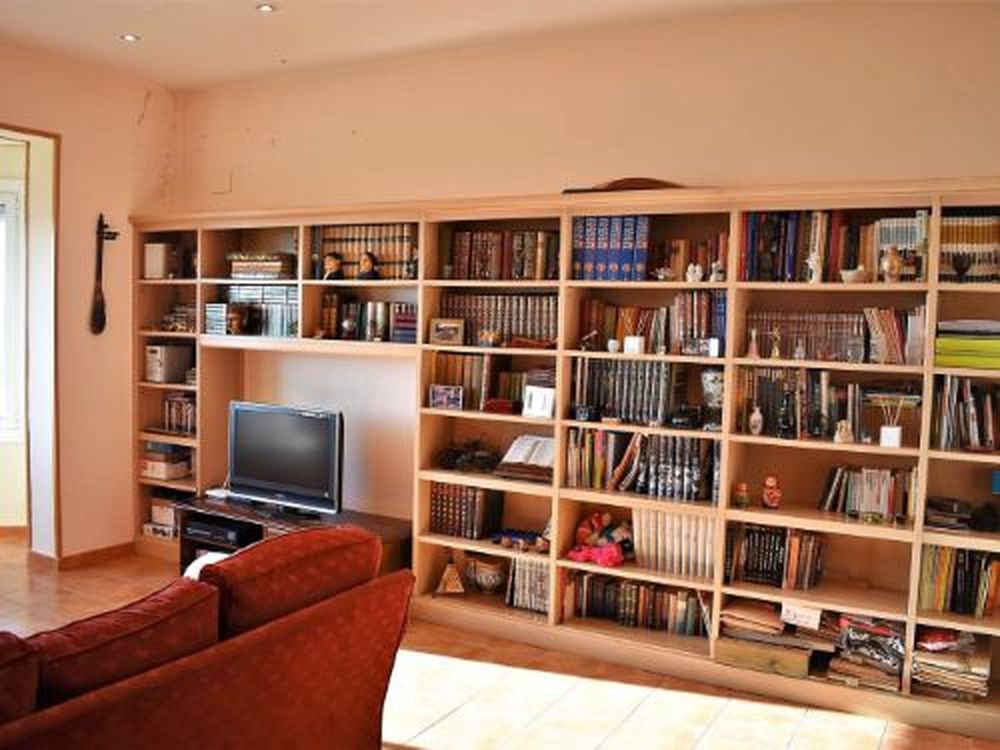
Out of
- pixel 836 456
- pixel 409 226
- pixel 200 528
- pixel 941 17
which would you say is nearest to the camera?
pixel 941 17

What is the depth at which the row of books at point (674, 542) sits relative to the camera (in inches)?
143

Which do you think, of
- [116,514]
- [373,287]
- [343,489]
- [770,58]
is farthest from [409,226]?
[116,514]

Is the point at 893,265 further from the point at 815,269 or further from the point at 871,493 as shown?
the point at 871,493

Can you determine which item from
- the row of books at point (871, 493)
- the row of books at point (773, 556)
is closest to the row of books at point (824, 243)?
the row of books at point (871, 493)

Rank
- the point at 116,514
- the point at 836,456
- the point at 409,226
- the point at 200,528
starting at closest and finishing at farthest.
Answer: the point at 836,456 < the point at 409,226 < the point at 200,528 < the point at 116,514

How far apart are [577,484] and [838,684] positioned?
1317mm

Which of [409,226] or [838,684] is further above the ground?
[409,226]

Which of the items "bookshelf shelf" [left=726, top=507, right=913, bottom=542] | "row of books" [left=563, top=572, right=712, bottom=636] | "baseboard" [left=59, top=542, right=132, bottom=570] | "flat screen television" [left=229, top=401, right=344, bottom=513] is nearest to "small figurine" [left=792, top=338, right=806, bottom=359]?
"bookshelf shelf" [left=726, top=507, right=913, bottom=542]

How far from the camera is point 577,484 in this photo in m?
3.87

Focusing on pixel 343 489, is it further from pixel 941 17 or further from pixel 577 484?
pixel 941 17

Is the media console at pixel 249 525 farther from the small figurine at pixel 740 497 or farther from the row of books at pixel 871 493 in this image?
the row of books at pixel 871 493

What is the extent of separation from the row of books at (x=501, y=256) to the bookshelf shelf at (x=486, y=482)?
938 mm

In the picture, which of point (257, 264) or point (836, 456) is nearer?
point (836, 456)

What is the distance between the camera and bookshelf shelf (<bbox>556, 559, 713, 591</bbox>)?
3.61 m
